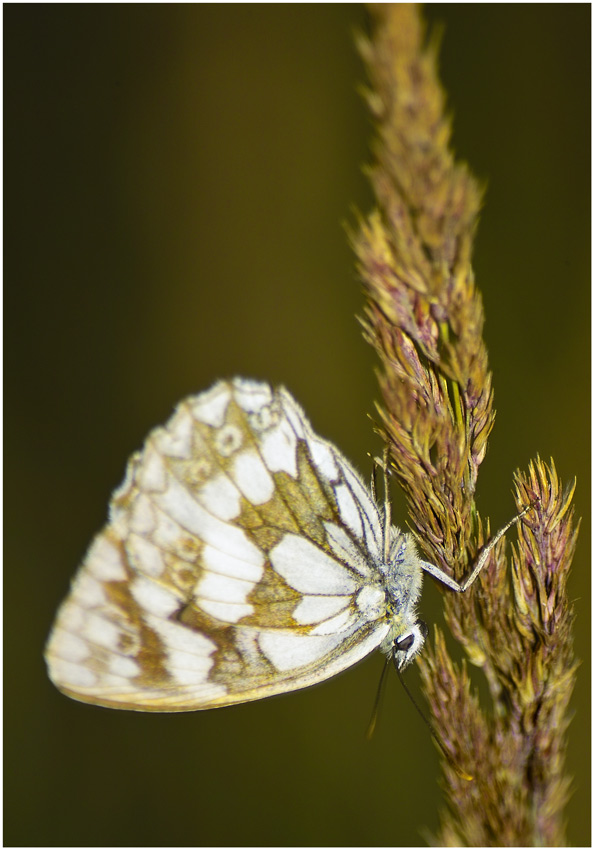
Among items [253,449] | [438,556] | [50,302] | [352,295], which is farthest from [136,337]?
[438,556]

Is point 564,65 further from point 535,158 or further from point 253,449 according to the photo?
point 253,449

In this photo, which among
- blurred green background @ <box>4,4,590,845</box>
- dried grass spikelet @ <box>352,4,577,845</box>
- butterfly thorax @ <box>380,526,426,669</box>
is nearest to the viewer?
dried grass spikelet @ <box>352,4,577,845</box>

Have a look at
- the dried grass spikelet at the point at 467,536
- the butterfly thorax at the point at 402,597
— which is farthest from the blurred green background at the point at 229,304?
the dried grass spikelet at the point at 467,536

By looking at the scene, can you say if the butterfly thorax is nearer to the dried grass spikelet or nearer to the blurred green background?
the dried grass spikelet

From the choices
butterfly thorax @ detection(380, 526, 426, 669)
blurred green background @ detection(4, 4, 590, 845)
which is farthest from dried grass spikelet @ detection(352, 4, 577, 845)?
blurred green background @ detection(4, 4, 590, 845)

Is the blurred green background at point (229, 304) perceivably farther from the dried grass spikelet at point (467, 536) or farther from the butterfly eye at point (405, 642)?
the dried grass spikelet at point (467, 536)

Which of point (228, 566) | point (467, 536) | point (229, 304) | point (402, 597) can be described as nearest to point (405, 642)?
point (402, 597)
